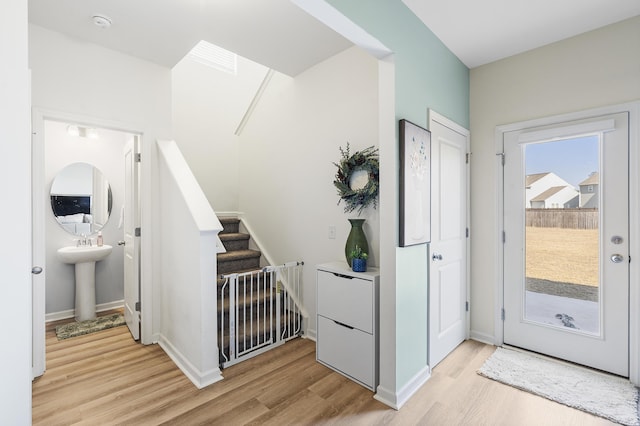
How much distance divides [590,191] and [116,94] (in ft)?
13.6

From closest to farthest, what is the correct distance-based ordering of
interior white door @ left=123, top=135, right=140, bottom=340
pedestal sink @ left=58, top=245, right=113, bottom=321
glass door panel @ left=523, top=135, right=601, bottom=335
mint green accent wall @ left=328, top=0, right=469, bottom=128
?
mint green accent wall @ left=328, top=0, right=469, bottom=128
glass door panel @ left=523, top=135, right=601, bottom=335
interior white door @ left=123, top=135, right=140, bottom=340
pedestal sink @ left=58, top=245, right=113, bottom=321

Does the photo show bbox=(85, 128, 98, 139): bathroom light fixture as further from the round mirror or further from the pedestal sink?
the pedestal sink

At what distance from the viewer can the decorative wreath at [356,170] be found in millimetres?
2414

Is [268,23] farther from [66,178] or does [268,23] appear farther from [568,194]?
[66,178]

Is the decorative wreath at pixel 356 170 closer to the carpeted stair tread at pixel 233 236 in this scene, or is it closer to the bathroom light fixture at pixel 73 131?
the carpeted stair tread at pixel 233 236

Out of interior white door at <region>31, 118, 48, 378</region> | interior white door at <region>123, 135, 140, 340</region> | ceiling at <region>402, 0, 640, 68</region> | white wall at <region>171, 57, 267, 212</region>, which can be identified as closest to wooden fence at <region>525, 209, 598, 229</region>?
ceiling at <region>402, 0, 640, 68</region>

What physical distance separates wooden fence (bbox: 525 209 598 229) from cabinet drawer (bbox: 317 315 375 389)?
5.96 feet

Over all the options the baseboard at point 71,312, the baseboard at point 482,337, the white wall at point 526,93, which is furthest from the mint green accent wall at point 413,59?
the baseboard at point 71,312

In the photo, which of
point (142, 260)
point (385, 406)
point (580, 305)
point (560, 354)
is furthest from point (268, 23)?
point (560, 354)

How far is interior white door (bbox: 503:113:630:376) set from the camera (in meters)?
2.28

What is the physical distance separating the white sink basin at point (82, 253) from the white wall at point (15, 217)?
297 cm

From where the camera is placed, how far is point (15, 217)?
1.01m

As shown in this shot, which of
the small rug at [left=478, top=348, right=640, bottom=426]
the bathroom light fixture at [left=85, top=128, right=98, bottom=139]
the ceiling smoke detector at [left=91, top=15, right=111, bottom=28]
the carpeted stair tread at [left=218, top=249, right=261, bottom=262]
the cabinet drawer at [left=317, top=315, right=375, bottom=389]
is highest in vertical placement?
the ceiling smoke detector at [left=91, top=15, right=111, bottom=28]

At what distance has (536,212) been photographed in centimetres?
265
